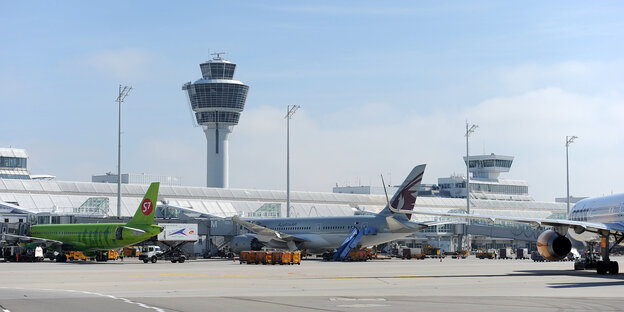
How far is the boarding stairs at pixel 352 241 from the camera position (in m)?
68.4

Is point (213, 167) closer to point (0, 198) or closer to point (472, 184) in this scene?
point (472, 184)

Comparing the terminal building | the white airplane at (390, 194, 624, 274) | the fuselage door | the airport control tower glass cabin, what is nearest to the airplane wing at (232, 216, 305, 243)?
the fuselage door

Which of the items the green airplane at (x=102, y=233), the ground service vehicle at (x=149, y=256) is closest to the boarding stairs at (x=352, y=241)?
the ground service vehicle at (x=149, y=256)

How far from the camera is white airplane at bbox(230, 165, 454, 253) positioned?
221ft

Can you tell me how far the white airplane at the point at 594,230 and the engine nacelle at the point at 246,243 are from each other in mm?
36533

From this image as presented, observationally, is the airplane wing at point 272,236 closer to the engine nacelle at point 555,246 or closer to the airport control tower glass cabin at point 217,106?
the engine nacelle at point 555,246

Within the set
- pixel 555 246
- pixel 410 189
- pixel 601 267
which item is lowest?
pixel 601 267

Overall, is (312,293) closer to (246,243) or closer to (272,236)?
(272,236)

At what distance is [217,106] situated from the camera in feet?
566

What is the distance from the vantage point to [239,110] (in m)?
176

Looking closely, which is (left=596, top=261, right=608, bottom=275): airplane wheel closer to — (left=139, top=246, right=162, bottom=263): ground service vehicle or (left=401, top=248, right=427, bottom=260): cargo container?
(left=139, top=246, right=162, bottom=263): ground service vehicle

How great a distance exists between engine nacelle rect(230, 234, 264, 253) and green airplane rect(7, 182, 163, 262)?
38.0 feet

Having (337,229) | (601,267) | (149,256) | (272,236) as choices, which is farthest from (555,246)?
(149,256)

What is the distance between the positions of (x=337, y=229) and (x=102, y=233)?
19763 millimetres
